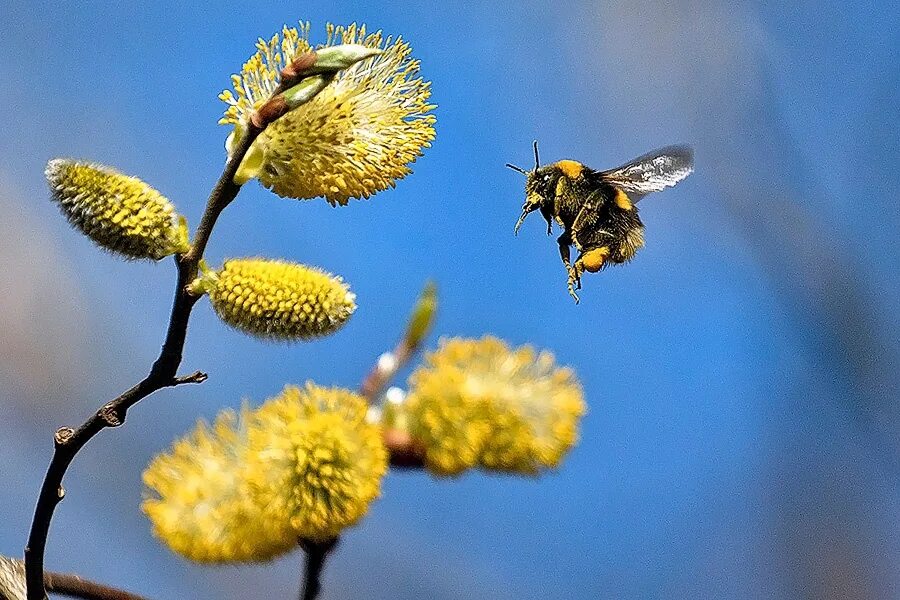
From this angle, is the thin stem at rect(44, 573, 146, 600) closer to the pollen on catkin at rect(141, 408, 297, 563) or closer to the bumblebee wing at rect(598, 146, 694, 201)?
the pollen on catkin at rect(141, 408, 297, 563)

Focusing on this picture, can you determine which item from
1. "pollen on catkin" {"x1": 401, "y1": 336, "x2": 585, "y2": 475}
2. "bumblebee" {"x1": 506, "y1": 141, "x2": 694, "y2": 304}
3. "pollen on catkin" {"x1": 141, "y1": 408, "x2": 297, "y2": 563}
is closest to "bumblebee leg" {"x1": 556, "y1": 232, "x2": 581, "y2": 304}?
"bumblebee" {"x1": 506, "y1": 141, "x2": 694, "y2": 304}

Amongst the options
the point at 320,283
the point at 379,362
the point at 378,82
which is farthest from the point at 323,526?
the point at 378,82

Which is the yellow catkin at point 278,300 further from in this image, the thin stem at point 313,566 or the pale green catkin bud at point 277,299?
the thin stem at point 313,566

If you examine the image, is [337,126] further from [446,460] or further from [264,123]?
[446,460]

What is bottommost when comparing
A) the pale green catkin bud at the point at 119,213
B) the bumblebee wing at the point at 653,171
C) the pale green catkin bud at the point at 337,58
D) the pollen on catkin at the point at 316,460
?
the pollen on catkin at the point at 316,460

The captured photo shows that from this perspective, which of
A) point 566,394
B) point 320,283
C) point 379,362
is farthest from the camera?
Result: point 379,362

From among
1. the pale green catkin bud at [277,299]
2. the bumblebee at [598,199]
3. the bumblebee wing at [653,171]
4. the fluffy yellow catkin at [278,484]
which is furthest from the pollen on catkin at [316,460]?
the bumblebee wing at [653,171]

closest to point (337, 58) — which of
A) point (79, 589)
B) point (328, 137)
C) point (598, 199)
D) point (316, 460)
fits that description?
point (328, 137)

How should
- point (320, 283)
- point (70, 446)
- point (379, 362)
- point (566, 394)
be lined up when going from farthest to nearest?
point (379, 362) < point (566, 394) < point (320, 283) < point (70, 446)
